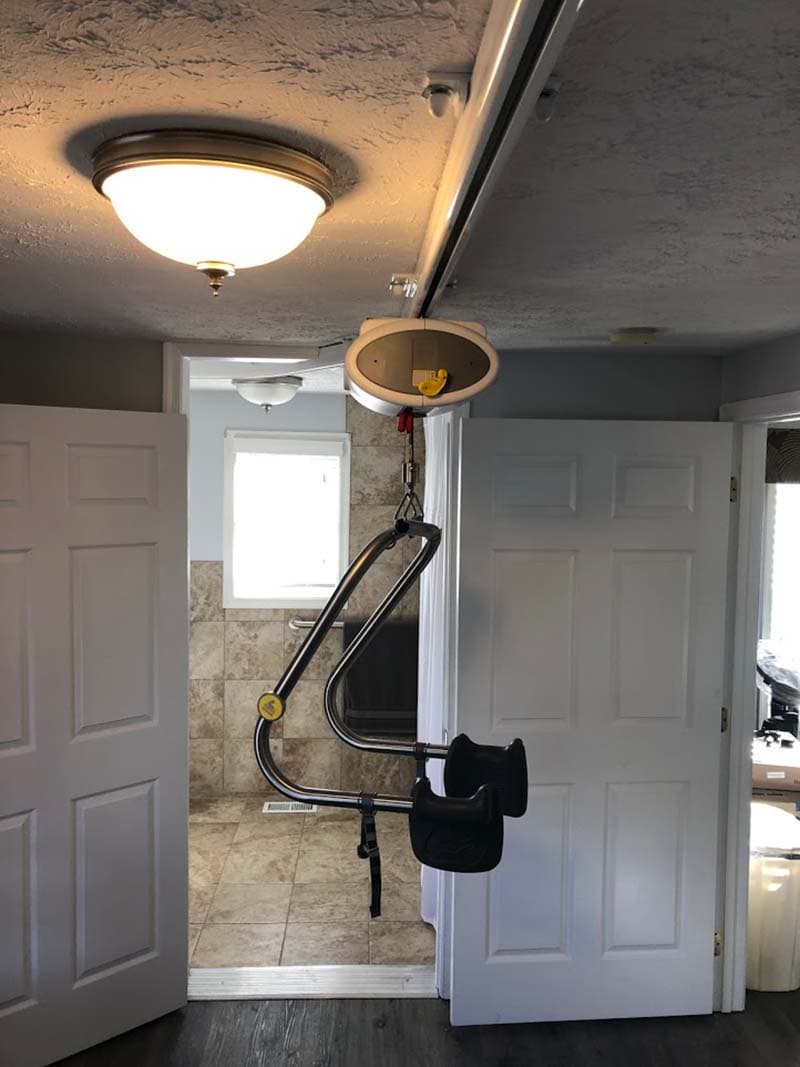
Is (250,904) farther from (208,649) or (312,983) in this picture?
(208,649)

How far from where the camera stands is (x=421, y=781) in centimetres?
164

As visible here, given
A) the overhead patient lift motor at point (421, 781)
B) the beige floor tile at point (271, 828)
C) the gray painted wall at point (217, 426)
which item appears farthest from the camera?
the gray painted wall at point (217, 426)

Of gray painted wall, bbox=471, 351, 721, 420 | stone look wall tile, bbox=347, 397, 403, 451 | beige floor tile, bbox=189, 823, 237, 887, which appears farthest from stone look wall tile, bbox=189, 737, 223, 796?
gray painted wall, bbox=471, 351, 721, 420

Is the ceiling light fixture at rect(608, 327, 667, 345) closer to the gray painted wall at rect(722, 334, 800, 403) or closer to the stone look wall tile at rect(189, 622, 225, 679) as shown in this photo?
the gray painted wall at rect(722, 334, 800, 403)

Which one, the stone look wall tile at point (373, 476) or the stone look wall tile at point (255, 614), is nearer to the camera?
the stone look wall tile at point (373, 476)

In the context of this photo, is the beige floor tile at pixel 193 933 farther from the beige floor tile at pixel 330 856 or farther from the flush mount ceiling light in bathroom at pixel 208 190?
the flush mount ceiling light in bathroom at pixel 208 190

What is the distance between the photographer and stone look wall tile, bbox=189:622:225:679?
4.88 metres

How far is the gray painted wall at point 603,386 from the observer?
9.73 feet

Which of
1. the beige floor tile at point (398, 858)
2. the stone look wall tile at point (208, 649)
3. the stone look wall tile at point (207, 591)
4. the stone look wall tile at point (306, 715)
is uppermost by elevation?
the stone look wall tile at point (207, 591)

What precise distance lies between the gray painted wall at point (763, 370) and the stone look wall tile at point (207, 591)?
9.69ft

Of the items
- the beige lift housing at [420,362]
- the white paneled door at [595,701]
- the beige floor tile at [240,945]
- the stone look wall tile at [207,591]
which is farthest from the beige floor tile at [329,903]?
the beige lift housing at [420,362]

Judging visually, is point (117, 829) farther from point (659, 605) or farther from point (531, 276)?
point (531, 276)

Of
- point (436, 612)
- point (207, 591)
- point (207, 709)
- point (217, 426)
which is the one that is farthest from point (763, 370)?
point (207, 709)

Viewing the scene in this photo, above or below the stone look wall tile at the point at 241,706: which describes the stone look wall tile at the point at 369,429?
above
